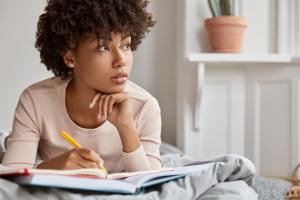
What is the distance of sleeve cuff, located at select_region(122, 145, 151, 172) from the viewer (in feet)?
3.80

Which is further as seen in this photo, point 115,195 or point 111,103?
point 111,103

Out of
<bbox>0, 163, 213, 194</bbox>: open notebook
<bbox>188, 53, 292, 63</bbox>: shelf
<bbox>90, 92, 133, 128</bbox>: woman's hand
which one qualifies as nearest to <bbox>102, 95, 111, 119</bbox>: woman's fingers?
<bbox>90, 92, 133, 128</bbox>: woman's hand

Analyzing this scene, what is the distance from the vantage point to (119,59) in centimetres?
110

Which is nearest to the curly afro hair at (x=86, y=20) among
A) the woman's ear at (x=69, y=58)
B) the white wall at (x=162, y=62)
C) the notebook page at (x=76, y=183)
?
the woman's ear at (x=69, y=58)

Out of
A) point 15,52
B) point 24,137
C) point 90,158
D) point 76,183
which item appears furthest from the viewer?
point 15,52

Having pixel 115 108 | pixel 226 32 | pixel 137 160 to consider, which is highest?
pixel 226 32

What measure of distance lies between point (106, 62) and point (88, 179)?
0.34 metres

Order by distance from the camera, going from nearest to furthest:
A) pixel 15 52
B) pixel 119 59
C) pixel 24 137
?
1. pixel 119 59
2. pixel 24 137
3. pixel 15 52

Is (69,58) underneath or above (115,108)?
above

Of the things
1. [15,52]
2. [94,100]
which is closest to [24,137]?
[94,100]

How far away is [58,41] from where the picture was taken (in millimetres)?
1185

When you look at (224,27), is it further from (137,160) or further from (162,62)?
(137,160)

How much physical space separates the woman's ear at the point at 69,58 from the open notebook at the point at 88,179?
1.13 ft

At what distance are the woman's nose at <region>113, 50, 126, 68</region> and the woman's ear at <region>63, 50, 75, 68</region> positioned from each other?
0.12 metres
